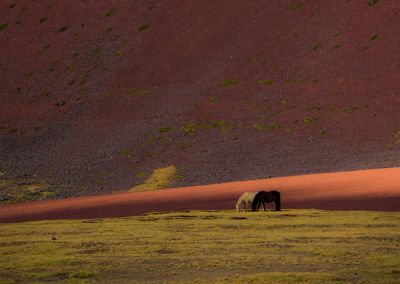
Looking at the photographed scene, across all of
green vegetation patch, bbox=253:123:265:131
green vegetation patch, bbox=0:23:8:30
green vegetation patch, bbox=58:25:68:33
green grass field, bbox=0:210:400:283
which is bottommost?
green grass field, bbox=0:210:400:283

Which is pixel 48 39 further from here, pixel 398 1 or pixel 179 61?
pixel 398 1

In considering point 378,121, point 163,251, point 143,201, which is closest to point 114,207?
point 143,201

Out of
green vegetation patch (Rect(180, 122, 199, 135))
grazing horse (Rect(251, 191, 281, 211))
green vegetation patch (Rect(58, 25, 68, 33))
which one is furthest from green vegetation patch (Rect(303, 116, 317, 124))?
grazing horse (Rect(251, 191, 281, 211))

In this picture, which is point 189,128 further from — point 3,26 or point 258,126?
point 3,26

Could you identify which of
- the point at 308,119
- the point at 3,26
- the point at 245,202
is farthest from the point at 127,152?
the point at 245,202

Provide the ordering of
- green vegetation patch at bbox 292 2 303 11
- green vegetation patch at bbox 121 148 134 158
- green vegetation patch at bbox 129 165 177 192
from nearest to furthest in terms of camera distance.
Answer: green vegetation patch at bbox 129 165 177 192, green vegetation patch at bbox 121 148 134 158, green vegetation patch at bbox 292 2 303 11

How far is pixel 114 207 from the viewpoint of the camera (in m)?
41.7

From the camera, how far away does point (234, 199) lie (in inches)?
1602

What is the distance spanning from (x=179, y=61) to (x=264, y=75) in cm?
872

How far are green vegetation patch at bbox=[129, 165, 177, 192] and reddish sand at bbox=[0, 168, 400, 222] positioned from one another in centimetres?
544

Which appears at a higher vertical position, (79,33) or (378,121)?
(79,33)

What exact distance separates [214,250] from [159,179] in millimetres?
40190

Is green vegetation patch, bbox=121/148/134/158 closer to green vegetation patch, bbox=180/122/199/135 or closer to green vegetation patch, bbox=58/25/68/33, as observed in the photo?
green vegetation patch, bbox=180/122/199/135

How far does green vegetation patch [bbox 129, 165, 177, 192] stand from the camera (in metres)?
55.9
